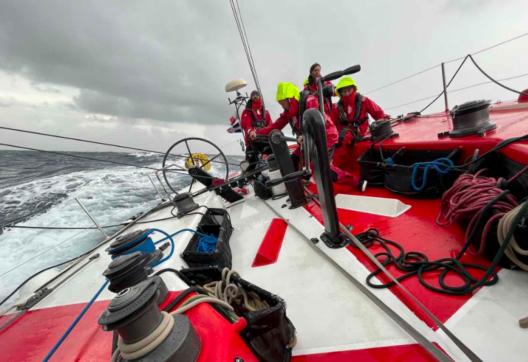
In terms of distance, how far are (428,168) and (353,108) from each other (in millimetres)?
2280

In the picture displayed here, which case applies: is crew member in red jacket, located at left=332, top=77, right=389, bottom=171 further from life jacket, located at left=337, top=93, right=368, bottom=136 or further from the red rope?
the red rope

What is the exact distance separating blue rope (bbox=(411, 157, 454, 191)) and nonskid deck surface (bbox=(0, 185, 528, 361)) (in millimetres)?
799

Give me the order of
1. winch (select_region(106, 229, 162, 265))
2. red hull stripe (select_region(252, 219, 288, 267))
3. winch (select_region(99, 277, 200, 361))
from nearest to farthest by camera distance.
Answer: winch (select_region(99, 277, 200, 361))
winch (select_region(106, 229, 162, 265))
red hull stripe (select_region(252, 219, 288, 267))

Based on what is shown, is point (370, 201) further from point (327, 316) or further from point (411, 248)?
point (327, 316)

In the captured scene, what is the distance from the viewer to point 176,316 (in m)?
0.58

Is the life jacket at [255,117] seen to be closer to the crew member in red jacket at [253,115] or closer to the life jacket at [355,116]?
the crew member in red jacket at [253,115]

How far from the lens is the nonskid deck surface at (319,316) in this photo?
30.1 inches

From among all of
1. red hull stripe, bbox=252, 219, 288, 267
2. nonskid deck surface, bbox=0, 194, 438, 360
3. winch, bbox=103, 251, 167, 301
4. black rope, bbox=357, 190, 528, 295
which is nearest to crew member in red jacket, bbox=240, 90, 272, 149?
red hull stripe, bbox=252, 219, 288, 267

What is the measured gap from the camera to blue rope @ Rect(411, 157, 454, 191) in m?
1.54

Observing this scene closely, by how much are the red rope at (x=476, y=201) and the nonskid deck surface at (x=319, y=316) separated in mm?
214

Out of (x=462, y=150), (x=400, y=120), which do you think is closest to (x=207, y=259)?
(x=462, y=150)

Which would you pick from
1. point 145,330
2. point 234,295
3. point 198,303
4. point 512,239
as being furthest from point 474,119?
point 145,330

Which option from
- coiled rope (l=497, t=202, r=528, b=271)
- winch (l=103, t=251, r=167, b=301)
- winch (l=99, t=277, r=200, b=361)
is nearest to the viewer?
winch (l=99, t=277, r=200, b=361)

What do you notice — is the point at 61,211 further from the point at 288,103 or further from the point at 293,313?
the point at 293,313
